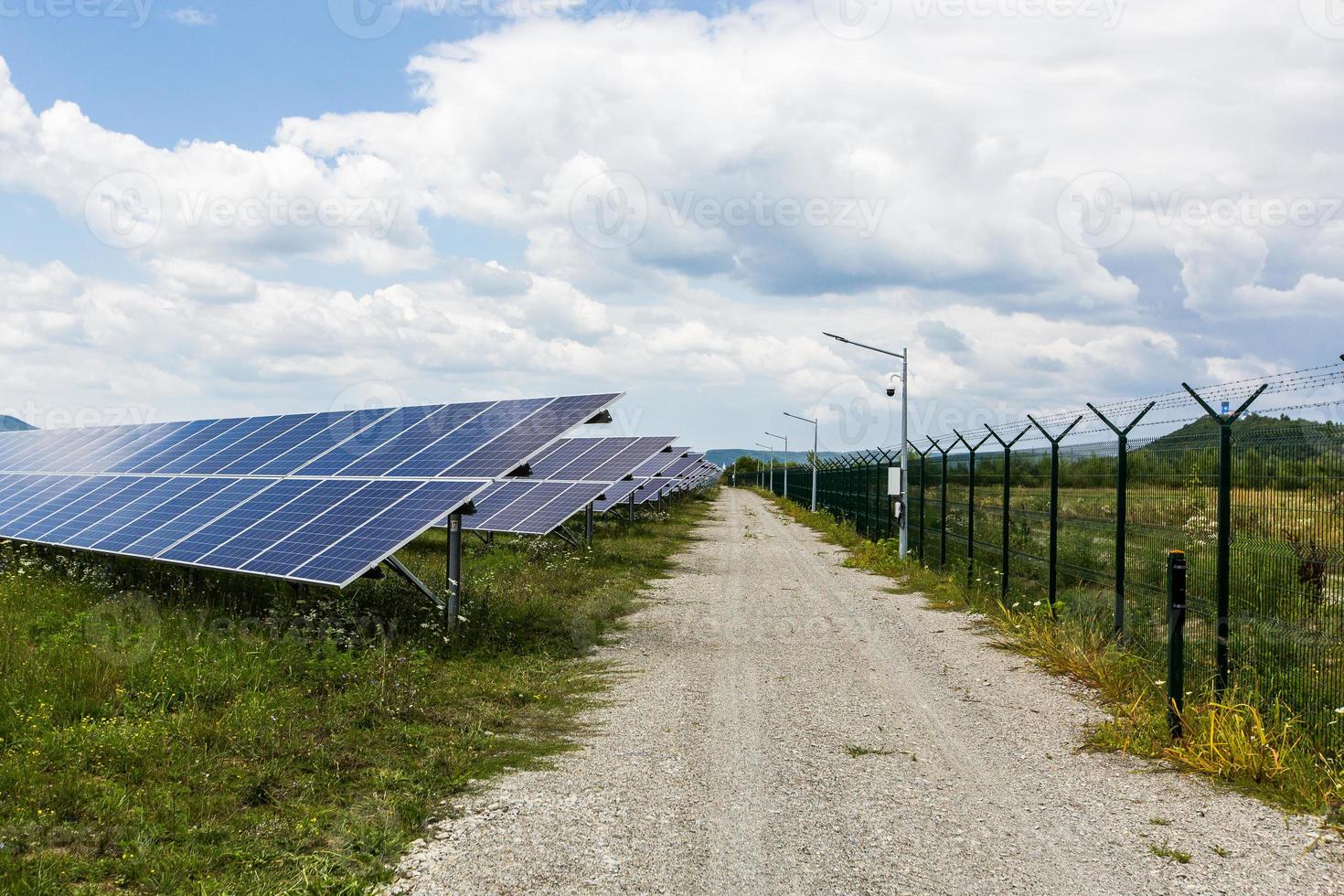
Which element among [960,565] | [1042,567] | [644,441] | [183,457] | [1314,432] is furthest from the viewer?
[644,441]

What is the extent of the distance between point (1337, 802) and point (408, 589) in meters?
10.0

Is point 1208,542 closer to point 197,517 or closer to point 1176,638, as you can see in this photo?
point 1176,638

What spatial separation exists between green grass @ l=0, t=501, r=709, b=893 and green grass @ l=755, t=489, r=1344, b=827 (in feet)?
14.6

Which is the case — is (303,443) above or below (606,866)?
above

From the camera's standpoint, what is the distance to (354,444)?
1559 cm

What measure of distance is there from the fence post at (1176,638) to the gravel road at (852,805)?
0.61 metres

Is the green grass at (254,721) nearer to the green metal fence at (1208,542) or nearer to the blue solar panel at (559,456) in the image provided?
the green metal fence at (1208,542)

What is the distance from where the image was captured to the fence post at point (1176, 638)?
719cm

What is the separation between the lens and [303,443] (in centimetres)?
1675

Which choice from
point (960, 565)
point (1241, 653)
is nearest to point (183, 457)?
point (960, 565)

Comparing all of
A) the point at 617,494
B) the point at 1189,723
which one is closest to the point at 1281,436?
the point at 1189,723

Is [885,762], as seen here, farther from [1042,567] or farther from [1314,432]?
[1042,567]

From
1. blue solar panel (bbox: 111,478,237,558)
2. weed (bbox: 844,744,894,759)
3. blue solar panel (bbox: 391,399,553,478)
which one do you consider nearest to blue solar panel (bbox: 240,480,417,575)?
blue solar panel (bbox: 391,399,553,478)

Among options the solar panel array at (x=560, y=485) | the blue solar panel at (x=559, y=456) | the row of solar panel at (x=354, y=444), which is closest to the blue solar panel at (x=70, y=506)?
the row of solar panel at (x=354, y=444)
